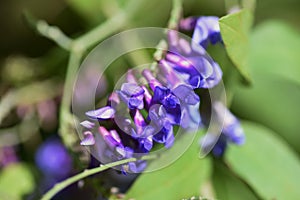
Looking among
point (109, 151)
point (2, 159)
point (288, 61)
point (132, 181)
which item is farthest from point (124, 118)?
point (288, 61)

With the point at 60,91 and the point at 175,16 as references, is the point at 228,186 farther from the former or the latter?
the point at 60,91

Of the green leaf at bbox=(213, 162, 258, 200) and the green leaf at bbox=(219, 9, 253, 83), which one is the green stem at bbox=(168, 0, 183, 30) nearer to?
the green leaf at bbox=(219, 9, 253, 83)

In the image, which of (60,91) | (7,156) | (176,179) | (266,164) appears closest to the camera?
(176,179)

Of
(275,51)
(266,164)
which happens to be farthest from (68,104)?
(275,51)

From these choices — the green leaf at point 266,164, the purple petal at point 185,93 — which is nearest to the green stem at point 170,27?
the purple petal at point 185,93

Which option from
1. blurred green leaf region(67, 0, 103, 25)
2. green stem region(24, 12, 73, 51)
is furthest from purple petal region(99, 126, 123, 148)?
blurred green leaf region(67, 0, 103, 25)

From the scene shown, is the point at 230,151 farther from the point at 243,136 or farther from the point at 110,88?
the point at 110,88
